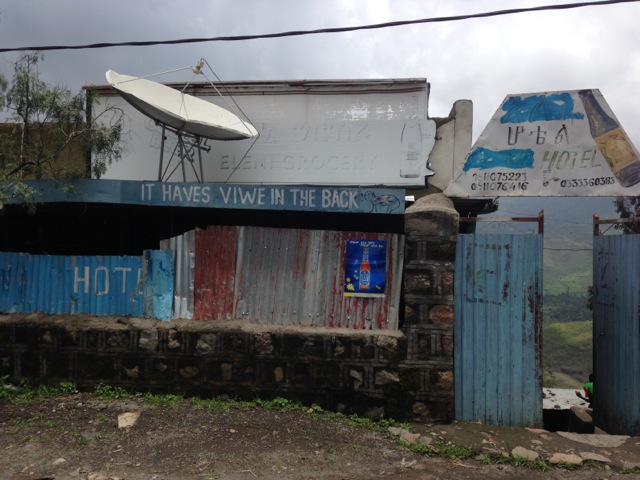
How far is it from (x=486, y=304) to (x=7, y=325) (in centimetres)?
599

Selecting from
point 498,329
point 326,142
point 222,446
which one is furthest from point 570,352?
point 222,446

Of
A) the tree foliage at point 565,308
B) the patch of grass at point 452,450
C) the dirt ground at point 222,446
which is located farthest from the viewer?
the tree foliage at point 565,308

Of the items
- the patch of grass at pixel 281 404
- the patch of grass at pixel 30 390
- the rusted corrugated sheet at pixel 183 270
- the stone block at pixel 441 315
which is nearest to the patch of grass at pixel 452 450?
the stone block at pixel 441 315

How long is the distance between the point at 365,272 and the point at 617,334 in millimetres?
3318

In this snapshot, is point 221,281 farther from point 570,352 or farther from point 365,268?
point 570,352

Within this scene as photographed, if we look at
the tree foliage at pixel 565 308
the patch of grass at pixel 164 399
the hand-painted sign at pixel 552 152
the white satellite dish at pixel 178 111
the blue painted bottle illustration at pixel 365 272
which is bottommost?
the tree foliage at pixel 565 308

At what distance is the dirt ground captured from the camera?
4.44 m

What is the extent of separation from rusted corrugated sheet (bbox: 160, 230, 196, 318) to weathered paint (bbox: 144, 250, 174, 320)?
0.06 metres

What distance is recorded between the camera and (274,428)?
203 inches

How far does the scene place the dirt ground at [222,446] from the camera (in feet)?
14.6

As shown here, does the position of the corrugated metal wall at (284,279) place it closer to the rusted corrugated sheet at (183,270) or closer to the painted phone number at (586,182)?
the rusted corrugated sheet at (183,270)

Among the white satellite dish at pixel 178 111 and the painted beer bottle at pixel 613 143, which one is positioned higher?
the white satellite dish at pixel 178 111

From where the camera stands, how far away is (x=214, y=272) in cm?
606

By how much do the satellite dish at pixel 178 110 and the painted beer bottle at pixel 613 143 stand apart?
16.2ft
